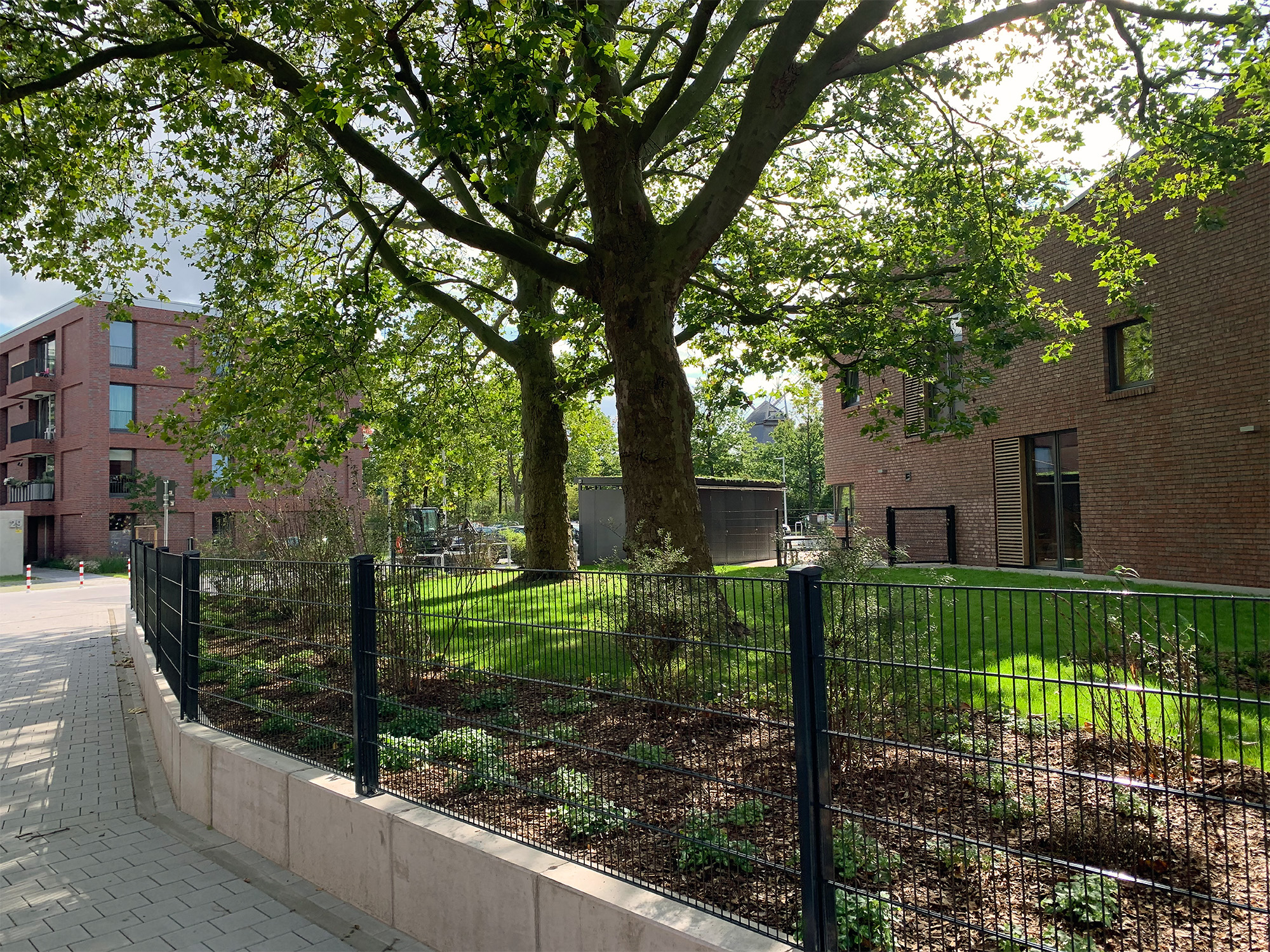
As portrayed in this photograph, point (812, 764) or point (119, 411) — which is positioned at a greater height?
point (119, 411)

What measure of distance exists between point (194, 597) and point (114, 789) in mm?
1651

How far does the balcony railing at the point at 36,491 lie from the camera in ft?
141

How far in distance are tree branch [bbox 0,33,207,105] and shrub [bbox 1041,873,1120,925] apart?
920cm

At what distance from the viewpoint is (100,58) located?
8516 millimetres

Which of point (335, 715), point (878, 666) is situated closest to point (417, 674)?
point (335, 715)

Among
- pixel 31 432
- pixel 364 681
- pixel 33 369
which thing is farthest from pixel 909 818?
pixel 31 432

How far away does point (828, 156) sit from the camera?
577 inches

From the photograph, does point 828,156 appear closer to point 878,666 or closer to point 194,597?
point 194,597

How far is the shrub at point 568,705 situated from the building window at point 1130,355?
51.1ft

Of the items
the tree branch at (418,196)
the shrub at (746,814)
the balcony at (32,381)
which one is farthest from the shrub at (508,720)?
the balcony at (32,381)

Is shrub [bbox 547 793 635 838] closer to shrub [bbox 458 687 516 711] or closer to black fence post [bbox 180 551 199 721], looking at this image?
shrub [bbox 458 687 516 711]

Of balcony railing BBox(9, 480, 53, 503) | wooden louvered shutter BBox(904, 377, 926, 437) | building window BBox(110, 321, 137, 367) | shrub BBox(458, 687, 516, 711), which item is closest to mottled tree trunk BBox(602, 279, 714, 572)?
shrub BBox(458, 687, 516, 711)

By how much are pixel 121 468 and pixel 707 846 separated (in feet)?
150

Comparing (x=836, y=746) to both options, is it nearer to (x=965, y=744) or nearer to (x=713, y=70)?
(x=965, y=744)
